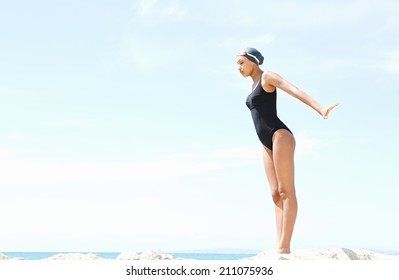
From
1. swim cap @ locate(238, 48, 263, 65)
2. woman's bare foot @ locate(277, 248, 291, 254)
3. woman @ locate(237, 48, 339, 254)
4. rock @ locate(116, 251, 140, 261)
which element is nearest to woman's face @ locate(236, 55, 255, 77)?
swim cap @ locate(238, 48, 263, 65)

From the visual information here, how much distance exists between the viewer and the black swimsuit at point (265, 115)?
25.5 feet

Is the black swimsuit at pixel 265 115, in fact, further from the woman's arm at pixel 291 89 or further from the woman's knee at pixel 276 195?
the woman's knee at pixel 276 195

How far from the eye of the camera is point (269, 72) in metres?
7.77

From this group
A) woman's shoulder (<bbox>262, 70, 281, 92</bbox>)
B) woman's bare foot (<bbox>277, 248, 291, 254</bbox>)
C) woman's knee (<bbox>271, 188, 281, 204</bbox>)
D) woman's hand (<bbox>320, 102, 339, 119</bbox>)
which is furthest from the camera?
woman's knee (<bbox>271, 188, 281, 204</bbox>)

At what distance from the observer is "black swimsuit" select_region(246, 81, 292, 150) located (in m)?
7.76

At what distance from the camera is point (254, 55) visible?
811cm

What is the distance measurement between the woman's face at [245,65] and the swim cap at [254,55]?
0.14ft

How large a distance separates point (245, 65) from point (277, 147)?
123 centimetres

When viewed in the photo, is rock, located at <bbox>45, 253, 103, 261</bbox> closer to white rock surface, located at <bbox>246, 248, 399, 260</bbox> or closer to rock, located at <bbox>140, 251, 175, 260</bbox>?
rock, located at <bbox>140, 251, 175, 260</bbox>

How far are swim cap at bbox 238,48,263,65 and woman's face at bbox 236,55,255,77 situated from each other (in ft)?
0.14

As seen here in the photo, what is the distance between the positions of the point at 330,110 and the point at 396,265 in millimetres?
1879

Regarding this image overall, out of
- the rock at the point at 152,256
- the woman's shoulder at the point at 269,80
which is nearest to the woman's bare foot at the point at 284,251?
the rock at the point at 152,256

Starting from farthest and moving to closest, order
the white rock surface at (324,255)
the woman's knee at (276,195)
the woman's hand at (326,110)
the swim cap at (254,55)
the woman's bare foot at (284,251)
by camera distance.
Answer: the swim cap at (254,55)
the woman's knee at (276,195)
the woman's bare foot at (284,251)
the white rock surface at (324,255)
the woman's hand at (326,110)

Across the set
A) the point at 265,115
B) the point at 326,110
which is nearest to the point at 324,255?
the point at 326,110
